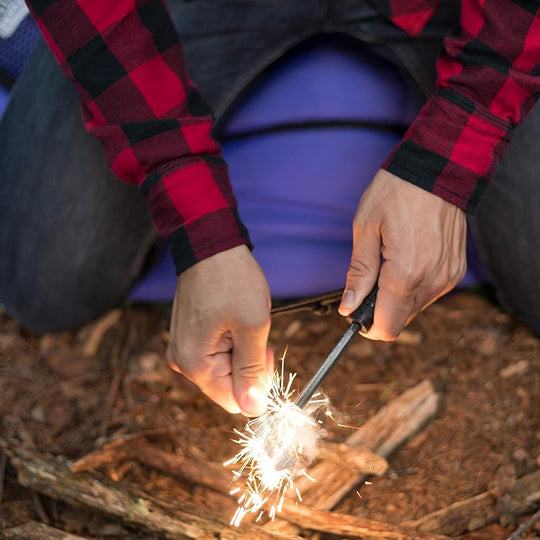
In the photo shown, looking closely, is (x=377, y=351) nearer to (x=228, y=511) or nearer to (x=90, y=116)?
(x=228, y=511)

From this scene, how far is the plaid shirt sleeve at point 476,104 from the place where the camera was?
3.74 ft

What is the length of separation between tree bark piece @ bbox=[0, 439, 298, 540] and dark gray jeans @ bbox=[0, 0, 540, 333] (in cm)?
50

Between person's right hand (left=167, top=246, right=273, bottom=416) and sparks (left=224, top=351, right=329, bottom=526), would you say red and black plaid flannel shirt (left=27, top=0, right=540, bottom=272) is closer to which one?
person's right hand (left=167, top=246, right=273, bottom=416)

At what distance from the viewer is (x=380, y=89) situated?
159 cm

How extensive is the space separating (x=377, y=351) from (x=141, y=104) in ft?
2.86

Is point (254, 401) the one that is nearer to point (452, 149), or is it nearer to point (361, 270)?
point (361, 270)

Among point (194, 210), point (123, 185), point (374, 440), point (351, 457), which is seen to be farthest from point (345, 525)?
point (123, 185)

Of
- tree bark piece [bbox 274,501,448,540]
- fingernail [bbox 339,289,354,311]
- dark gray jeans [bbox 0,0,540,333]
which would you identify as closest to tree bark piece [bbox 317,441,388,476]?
tree bark piece [bbox 274,501,448,540]

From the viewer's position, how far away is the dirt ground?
1300 millimetres

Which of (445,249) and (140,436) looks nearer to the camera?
(445,249)

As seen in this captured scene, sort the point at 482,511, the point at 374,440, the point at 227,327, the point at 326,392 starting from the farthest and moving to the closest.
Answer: the point at 326,392
the point at 374,440
the point at 482,511
the point at 227,327

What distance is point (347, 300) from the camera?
1136 mm

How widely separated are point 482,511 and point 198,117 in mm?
978

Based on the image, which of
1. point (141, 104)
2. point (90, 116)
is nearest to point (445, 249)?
point (141, 104)
